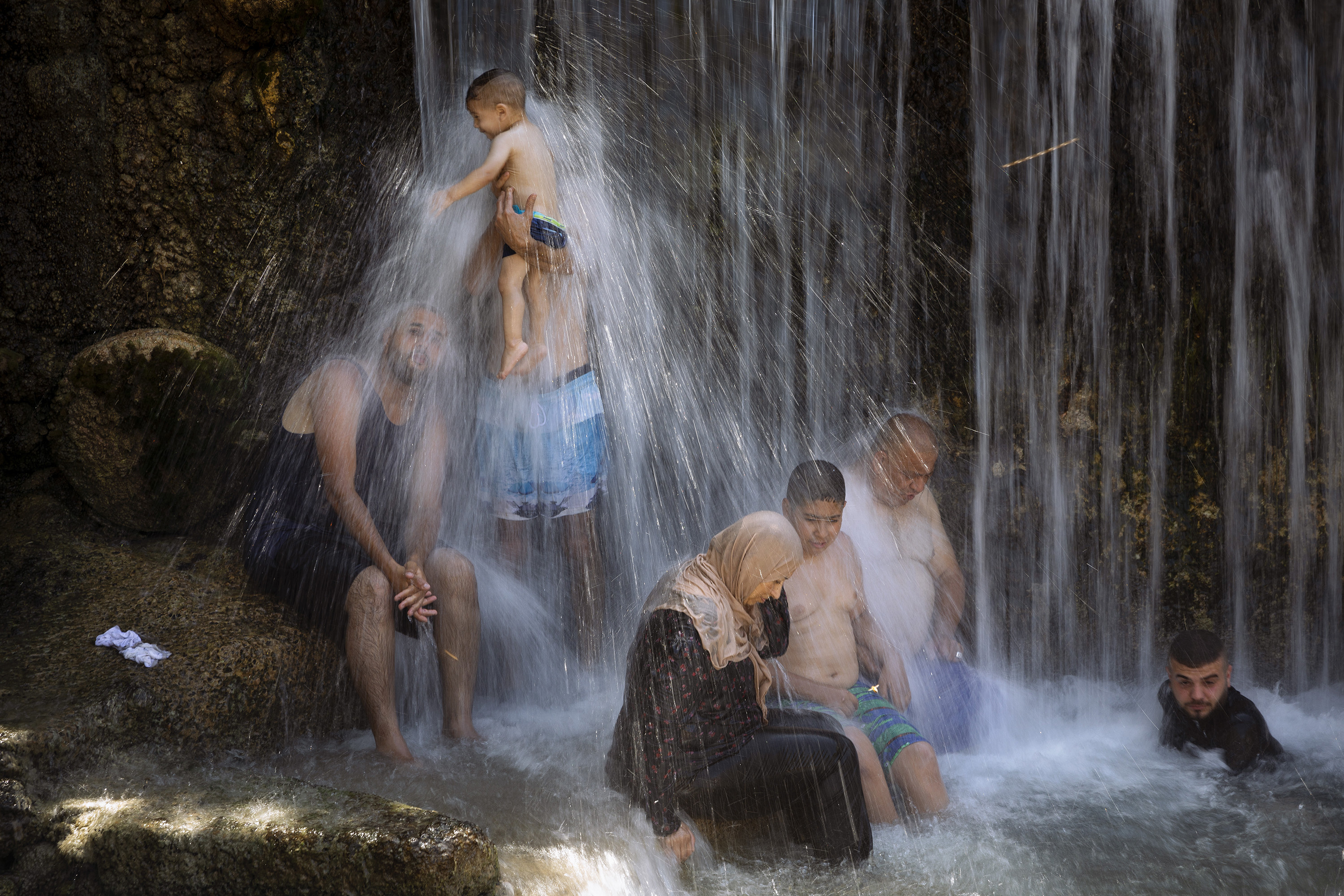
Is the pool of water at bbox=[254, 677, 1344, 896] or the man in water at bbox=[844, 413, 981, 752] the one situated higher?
the man in water at bbox=[844, 413, 981, 752]

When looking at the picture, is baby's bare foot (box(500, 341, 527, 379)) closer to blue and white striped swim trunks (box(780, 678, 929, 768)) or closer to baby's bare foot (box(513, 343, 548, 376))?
baby's bare foot (box(513, 343, 548, 376))

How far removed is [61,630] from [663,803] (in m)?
2.58

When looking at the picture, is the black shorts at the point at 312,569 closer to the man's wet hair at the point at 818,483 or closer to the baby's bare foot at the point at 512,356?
the baby's bare foot at the point at 512,356

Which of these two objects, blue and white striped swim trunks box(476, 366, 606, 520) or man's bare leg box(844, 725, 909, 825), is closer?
→ man's bare leg box(844, 725, 909, 825)

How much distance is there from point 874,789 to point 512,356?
2.23 m

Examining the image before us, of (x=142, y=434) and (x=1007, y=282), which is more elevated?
(x=1007, y=282)

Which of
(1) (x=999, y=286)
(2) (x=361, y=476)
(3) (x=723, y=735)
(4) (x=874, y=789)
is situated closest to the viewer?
(3) (x=723, y=735)

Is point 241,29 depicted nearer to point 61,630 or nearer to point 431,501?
point 431,501

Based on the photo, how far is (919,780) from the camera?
358 cm

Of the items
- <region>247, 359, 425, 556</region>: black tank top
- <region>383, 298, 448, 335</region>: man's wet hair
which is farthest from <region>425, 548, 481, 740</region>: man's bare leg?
<region>383, 298, 448, 335</region>: man's wet hair

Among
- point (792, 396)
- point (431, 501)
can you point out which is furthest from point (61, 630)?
point (792, 396)

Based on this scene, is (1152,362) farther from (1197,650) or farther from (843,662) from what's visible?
(843,662)

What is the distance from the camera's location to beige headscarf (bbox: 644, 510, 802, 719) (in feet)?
10.7

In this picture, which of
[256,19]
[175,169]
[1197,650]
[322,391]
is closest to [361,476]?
[322,391]
